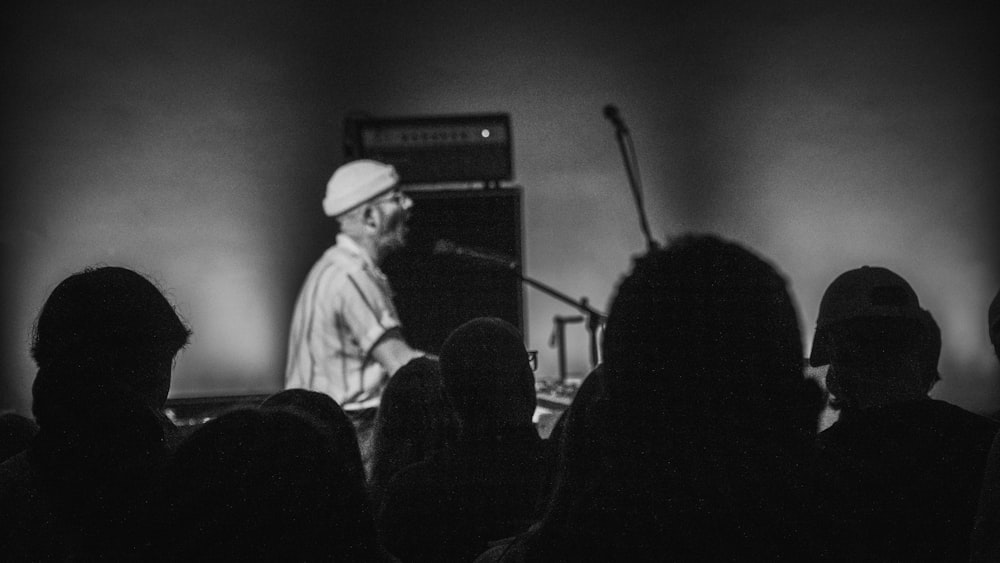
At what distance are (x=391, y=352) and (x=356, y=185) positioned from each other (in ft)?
2.33

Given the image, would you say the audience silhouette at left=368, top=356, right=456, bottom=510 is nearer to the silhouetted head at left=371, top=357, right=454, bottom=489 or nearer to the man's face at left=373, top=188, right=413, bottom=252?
the silhouetted head at left=371, top=357, right=454, bottom=489

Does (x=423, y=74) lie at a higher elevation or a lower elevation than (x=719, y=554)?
higher

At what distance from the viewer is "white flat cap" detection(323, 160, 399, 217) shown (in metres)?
3.35

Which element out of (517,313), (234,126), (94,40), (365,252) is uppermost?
(94,40)

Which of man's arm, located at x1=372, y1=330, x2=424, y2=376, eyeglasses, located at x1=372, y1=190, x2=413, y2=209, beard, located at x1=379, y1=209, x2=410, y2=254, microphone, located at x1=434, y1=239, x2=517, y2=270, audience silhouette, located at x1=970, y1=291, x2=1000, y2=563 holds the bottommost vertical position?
man's arm, located at x1=372, y1=330, x2=424, y2=376

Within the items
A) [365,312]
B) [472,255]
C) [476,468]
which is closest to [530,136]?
[472,255]

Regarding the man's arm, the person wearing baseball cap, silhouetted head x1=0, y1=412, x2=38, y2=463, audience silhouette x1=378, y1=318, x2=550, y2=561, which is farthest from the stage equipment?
silhouetted head x1=0, y1=412, x2=38, y2=463

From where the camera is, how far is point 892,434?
1360 mm

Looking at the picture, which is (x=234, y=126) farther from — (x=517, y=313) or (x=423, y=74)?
(x=517, y=313)

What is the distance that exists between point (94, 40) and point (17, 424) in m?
4.15

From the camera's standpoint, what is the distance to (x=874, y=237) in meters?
5.02

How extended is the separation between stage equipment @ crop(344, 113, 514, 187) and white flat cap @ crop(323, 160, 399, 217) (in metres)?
0.30

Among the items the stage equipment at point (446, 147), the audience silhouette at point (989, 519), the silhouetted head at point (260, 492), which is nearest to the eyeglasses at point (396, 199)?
the stage equipment at point (446, 147)

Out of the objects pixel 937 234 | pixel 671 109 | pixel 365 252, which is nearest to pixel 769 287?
pixel 365 252
